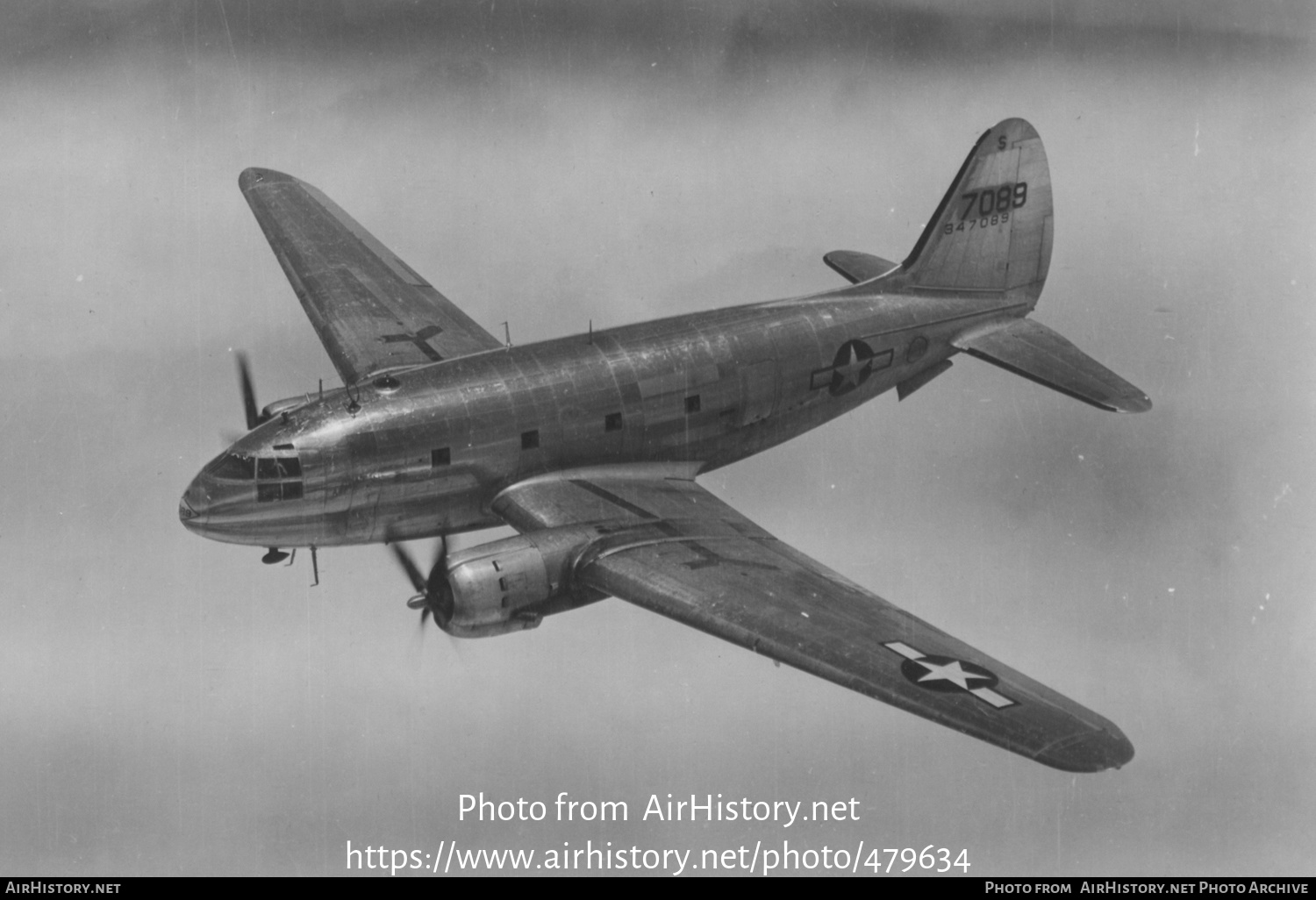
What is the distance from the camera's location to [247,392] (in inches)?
967

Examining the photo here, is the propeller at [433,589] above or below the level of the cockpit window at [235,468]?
below

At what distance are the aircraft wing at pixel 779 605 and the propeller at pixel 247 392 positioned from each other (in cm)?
384

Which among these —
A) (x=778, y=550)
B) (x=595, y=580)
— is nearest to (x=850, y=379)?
(x=778, y=550)

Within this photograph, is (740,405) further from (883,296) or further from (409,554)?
(409,554)

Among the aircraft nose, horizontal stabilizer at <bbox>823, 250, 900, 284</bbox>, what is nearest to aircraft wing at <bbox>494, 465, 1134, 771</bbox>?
the aircraft nose

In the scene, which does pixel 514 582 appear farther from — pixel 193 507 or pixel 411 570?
pixel 193 507

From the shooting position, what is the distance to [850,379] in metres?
27.9

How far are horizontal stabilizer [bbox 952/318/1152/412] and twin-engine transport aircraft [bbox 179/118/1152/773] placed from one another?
0.04 m

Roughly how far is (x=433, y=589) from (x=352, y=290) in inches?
316

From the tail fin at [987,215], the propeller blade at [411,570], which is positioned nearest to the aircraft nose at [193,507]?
the propeller blade at [411,570]

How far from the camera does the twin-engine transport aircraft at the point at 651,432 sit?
21.7 meters

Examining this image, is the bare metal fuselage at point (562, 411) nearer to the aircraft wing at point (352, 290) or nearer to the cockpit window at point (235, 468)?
the cockpit window at point (235, 468)

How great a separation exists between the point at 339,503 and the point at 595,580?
12.9 ft

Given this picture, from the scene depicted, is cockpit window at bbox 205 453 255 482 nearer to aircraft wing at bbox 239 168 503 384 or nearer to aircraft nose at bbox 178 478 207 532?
aircraft nose at bbox 178 478 207 532
